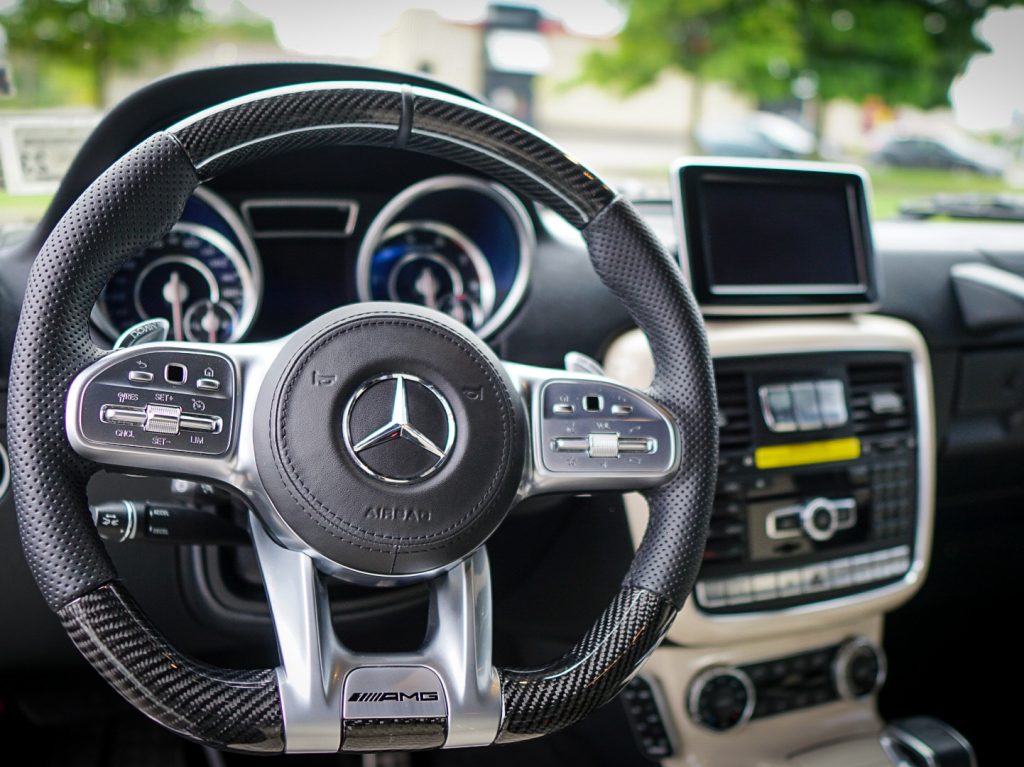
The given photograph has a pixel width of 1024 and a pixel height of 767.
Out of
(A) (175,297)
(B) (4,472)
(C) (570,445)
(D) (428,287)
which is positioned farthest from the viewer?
(D) (428,287)

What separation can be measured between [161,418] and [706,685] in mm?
1009

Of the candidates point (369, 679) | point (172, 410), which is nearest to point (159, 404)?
point (172, 410)

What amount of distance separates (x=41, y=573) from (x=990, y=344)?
5.82ft

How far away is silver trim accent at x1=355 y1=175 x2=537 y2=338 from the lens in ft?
4.51

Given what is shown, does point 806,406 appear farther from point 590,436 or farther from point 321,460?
point 321,460

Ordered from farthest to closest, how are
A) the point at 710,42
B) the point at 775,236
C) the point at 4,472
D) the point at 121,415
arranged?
1. the point at 710,42
2. the point at 775,236
3. the point at 4,472
4. the point at 121,415

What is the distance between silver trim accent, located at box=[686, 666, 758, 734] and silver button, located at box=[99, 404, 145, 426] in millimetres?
1012

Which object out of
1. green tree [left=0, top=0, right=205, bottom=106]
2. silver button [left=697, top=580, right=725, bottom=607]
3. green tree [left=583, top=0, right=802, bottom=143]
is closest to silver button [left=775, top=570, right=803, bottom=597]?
silver button [left=697, top=580, right=725, bottom=607]

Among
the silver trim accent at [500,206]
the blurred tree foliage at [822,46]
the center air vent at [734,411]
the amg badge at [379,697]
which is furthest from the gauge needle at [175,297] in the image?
the blurred tree foliage at [822,46]

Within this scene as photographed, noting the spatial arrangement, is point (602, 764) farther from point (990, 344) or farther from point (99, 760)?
point (990, 344)

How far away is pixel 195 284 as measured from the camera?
1.34 metres

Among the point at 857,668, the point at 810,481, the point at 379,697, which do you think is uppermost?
the point at 379,697

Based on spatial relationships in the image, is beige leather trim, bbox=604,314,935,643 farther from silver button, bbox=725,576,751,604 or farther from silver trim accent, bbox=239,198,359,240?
silver trim accent, bbox=239,198,359,240

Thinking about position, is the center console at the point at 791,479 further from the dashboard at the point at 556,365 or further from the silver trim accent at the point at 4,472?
the silver trim accent at the point at 4,472
